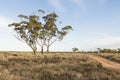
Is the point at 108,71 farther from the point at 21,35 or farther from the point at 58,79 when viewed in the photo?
the point at 21,35

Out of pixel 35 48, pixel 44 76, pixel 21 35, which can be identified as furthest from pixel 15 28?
pixel 44 76

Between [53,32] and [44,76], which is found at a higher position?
[53,32]

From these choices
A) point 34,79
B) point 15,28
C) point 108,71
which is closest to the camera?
point 34,79

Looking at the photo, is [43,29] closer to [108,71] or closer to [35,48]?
[35,48]

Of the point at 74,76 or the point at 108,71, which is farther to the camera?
the point at 108,71

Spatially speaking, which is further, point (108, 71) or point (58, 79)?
point (108, 71)

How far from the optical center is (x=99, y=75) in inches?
703

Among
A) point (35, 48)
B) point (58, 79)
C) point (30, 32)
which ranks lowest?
point (58, 79)

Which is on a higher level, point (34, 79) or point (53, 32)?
point (53, 32)

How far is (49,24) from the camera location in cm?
5822

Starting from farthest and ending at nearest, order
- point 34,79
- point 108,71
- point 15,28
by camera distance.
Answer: point 15,28 < point 108,71 < point 34,79

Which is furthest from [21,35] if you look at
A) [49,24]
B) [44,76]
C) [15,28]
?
[44,76]

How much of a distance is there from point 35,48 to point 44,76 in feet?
130

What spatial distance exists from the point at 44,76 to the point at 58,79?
1.25m
